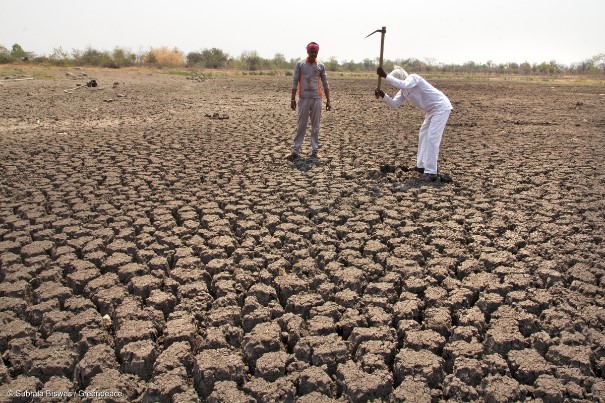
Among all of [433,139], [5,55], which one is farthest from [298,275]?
[5,55]

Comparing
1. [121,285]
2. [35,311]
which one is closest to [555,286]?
[121,285]

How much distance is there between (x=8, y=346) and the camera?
2.71 metres

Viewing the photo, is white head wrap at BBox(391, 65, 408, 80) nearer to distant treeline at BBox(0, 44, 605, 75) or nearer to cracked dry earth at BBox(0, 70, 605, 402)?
cracked dry earth at BBox(0, 70, 605, 402)

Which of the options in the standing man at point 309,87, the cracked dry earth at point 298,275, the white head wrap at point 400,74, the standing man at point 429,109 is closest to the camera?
the cracked dry earth at point 298,275

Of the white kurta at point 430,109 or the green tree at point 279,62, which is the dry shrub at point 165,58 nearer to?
the green tree at point 279,62

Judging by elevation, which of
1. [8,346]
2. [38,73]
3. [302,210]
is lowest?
[8,346]

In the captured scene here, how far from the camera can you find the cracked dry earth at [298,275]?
99.5 inches

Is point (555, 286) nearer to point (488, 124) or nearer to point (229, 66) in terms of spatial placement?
point (488, 124)

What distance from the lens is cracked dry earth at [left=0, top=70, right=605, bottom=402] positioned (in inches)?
99.5

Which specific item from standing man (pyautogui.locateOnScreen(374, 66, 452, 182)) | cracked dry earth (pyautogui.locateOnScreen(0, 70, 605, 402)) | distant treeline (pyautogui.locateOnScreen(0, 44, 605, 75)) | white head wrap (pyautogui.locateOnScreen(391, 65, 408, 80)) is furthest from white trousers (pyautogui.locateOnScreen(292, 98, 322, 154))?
distant treeline (pyautogui.locateOnScreen(0, 44, 605, 75))

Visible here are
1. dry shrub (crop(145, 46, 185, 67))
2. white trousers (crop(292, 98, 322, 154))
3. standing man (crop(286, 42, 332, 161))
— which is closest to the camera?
standing man (crop(286, 42, 332, 161))

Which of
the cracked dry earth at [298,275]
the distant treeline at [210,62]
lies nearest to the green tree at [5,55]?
the distant treeline at [210,62]

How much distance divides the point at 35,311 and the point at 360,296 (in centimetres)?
204

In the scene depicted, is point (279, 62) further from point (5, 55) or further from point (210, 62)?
point (5, 55)
